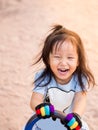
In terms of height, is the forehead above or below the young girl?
above

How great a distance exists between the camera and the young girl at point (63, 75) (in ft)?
5.19

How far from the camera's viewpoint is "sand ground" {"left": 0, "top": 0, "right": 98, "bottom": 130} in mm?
2813

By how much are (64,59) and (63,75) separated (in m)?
0.07

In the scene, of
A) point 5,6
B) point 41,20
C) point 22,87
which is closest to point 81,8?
point 41,20

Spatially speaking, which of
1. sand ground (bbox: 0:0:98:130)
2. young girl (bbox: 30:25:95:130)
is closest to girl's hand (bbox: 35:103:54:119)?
young girl (bbox: 30:25:95:130)

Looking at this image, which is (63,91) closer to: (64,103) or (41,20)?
(64,103)

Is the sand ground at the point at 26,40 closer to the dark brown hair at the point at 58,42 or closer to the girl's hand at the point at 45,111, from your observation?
the dark brown hair at the point at 58,42

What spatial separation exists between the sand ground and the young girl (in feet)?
3.07

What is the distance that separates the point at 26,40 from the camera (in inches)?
151

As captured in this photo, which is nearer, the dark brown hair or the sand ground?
the dark brown hair

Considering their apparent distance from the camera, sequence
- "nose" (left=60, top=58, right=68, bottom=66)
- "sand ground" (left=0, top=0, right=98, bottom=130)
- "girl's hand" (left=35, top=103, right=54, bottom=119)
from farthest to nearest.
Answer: "sand ground" (left=0, top=0, right=98, bottom=130) < "nose" (left=60, top=58, right=68, bottom=66) < "girl's hand" (left=35, top=103, right=54, bottom=119)

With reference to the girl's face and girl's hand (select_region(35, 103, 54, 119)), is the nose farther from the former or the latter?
girl's hand (select_region(35, 103, 54, 119))

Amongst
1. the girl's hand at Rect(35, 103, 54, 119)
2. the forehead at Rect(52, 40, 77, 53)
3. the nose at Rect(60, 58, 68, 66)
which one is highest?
the forehead at Rect(52, 40, 77, 53)

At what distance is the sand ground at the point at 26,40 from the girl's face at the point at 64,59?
108cm
